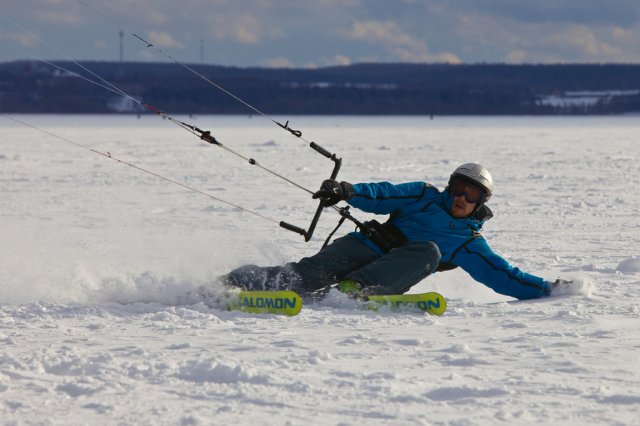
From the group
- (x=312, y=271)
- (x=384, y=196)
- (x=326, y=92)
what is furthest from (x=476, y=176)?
(x=326, y=92)

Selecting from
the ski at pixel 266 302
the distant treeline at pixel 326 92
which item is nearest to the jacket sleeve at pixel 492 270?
Answer: the ski at pixel 266 302

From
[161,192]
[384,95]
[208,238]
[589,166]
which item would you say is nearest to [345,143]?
[589,166]

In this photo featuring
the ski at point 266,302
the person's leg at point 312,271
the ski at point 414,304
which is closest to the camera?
the ski at point 266,302

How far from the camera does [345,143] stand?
34.8 m

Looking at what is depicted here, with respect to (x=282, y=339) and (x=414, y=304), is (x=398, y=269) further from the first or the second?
(x=282, y=339)

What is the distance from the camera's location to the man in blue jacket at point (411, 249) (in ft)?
20.6

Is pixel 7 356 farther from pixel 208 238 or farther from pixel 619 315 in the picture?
pixel 208 238

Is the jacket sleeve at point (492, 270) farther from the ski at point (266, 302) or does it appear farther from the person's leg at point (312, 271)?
the ski at point (266, 302)

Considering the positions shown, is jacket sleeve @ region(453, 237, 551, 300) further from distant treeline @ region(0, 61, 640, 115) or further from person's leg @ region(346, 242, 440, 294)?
distant treeline @ region(0, 61, 640, 115)

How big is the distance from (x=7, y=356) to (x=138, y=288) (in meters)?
1.60

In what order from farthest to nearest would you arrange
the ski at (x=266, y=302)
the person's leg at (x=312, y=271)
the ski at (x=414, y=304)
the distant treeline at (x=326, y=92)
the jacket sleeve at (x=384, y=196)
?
the distant treeline at (x=326, y=92) → the jacket sleeve at (x=384, y=196) → the person's leg at (x=312, y=271) → the ski at (x=414, y=304) → the ski at (x=266, y=302)

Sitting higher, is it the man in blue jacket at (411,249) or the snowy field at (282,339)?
the man in blue jacket at (411,249)

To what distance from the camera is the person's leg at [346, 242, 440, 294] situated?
6.25 metres

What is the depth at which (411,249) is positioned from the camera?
20.7 ft
